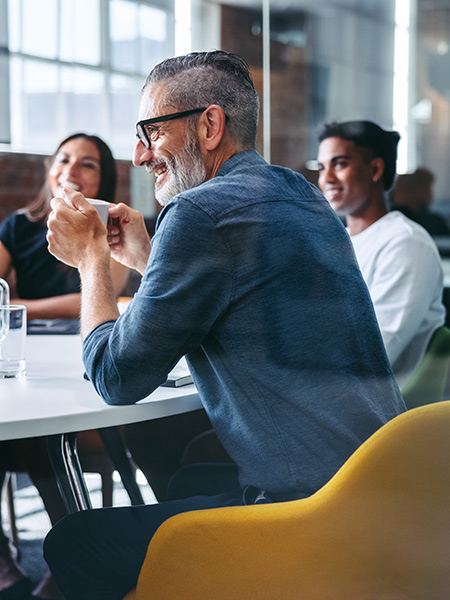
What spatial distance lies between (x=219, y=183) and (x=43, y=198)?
1.03m

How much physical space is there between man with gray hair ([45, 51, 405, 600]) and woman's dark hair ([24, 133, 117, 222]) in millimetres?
624

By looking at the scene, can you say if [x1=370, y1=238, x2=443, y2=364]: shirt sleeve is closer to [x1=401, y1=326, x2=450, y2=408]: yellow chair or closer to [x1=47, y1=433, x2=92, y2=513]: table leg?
[x1=401, y1=326, x2=450, y2=408]: yellow chair

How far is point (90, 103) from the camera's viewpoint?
1562mm

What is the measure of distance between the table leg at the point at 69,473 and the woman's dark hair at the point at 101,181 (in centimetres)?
56

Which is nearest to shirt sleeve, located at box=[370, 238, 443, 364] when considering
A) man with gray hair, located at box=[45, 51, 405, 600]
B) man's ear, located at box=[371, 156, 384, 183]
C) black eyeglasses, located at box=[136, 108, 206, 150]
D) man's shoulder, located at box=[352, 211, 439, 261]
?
man's shoulder, located at box=[352, 211, 439, 261]

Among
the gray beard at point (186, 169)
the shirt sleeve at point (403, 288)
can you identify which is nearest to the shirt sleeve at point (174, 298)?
the gray beard at point (186, 169)

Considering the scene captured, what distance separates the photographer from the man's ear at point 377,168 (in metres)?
1.49

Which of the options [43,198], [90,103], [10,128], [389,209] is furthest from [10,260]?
[389,209]

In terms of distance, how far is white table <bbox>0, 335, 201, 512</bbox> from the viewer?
957 mm

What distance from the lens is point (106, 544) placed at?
3.47 ft

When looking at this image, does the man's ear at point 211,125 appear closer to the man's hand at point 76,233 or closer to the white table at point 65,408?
the man's hand at point 76,233

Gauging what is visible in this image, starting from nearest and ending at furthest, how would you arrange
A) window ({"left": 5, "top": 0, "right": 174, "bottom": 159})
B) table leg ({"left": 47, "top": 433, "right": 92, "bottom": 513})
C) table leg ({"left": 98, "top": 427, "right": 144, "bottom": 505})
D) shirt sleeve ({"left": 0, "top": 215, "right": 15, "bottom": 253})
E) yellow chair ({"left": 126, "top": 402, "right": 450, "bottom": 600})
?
yellow chair ({"left": 126, "top": 402, "right": 450, "bottom": 600}) → table leg ({"left": 47, "top": 433, "right": 92, "bottom": 513}) → window ({"left": 5, "top": 0, "right": 174, "bottom": 159}) → table leg ({"left": 98, "top": 427, "right": 144, "bottom": 505}) → shirt sleeve ({"left": 0, "top": 215, "right": 15, "bottom": 253})

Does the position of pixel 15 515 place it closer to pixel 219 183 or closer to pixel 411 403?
pixel 411 403

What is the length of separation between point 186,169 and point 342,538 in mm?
644
